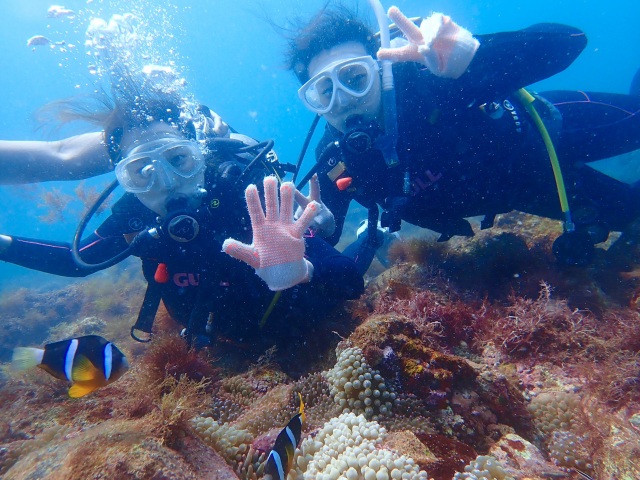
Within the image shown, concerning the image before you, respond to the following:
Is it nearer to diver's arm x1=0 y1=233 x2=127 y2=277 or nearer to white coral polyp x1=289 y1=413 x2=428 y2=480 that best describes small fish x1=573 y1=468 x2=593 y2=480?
white coral polyp x1=289 y1=413 x2=428 y2=480

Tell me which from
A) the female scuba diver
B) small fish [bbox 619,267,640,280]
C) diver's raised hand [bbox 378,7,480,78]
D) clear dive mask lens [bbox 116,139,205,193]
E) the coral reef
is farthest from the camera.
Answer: small fish [bbox 619,267,640,280]

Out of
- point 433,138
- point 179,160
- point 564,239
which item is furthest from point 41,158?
point 564,239

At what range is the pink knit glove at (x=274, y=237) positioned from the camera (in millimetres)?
2537

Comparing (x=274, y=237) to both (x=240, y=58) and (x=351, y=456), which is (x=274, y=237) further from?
(x=240, y=58)

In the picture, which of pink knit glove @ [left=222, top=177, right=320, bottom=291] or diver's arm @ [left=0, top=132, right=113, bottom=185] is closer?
pink knit glove @ [left=222, top=177, right=320, bottom=291]

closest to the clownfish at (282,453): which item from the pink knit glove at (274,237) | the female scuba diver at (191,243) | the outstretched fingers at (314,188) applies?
the pink knit glove at (274,237)

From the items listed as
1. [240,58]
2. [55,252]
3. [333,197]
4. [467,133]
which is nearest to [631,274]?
[467,133]

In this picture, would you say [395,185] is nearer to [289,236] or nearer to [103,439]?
[289,236]

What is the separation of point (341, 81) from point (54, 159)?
3.85 metres

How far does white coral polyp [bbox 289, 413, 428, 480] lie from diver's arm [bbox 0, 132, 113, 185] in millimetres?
4319

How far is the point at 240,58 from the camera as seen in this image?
8231cm

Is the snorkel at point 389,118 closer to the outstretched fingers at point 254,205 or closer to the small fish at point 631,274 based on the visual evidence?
the outstretched fingers at point 254,205

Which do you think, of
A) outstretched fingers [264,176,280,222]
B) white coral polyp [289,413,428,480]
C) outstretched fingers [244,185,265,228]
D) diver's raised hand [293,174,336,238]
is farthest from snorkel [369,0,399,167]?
white coral polyp [289,413,428,480]

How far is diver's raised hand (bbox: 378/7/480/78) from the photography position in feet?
10.1
